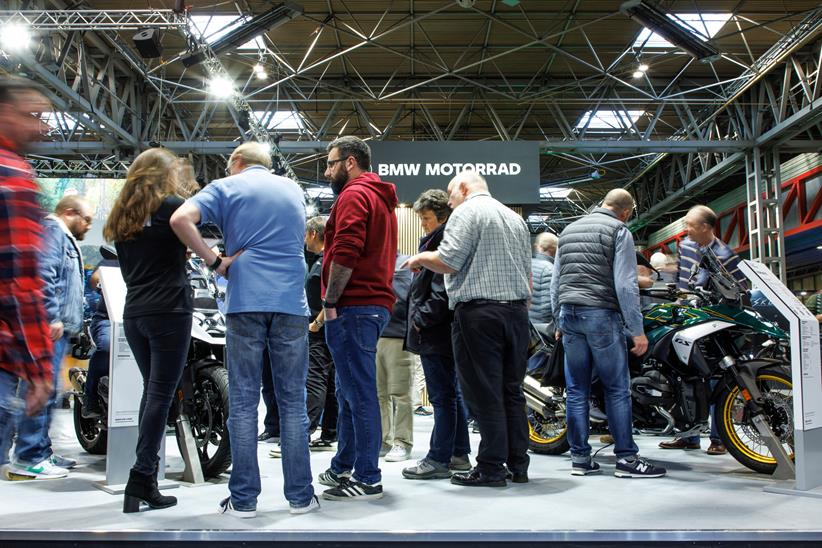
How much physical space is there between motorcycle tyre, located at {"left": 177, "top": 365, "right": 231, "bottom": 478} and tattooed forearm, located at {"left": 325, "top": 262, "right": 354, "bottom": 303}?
30.2 inches

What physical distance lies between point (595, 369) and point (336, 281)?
1731 mm

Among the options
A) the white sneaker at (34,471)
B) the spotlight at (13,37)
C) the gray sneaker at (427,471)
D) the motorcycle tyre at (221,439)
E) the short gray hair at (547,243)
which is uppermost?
the spotlight at (13,37)

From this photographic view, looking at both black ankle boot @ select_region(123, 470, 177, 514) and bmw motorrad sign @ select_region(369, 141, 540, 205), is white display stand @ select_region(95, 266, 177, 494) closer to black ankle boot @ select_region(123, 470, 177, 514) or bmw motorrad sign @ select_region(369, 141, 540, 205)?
black ankle boot @ select_region(123, 470, 177, 514)

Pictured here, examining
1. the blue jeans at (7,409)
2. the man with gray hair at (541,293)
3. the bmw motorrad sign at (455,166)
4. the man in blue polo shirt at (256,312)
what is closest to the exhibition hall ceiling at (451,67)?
the bmw motorrad sign at (455,166)

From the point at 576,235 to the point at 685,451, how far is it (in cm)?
192

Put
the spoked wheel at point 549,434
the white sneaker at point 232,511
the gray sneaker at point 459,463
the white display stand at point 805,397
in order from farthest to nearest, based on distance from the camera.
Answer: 1. the spoked wheel at point 549,434
2. the gray sneaker at point 459,463
3. the white display stand at point 805,397
4. the white sneaker at point 232,511

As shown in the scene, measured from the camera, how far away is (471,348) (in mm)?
3434

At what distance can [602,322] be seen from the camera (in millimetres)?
3787

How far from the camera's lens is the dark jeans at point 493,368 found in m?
3.39

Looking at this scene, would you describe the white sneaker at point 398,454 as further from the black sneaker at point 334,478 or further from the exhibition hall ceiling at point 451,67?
the exhibition hall ceiling at point 451,67

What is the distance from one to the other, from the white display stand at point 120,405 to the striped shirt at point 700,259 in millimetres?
3283

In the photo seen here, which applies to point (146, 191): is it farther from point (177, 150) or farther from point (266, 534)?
point (177, 150)

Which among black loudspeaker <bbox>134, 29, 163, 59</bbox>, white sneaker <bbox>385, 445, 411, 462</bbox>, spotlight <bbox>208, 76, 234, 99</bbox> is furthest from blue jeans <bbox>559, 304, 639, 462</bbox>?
spotlight <bbox>208, 76, 234, 99</bbox>

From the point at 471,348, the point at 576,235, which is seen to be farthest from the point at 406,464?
the point at 576,235
